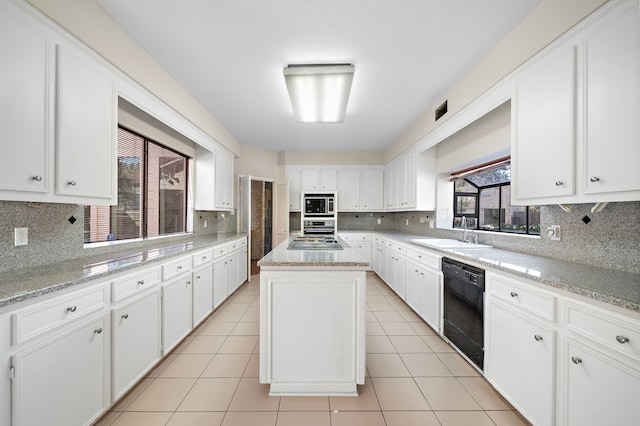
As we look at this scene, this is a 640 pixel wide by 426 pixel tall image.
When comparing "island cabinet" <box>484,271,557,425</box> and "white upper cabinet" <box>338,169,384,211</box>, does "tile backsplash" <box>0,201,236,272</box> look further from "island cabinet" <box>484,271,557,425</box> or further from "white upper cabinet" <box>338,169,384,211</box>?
"white upper cabinet" <box>338,169,384,211</box>

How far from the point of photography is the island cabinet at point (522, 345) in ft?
4.52

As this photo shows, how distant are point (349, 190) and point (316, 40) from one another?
3699 mm

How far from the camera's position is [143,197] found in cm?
298

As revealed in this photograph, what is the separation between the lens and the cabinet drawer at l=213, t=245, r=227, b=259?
10.8ft

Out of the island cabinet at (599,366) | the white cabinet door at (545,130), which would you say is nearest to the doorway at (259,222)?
the white cabinet door at (545,130)

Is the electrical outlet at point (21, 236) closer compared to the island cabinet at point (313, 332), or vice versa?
the electrical outlet at point (21, 236)

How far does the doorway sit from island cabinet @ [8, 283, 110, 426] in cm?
363

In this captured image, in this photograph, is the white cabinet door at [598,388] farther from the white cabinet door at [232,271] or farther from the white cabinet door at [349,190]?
the white cabinet door at [349,190]

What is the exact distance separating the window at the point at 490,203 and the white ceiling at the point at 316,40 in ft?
3.68

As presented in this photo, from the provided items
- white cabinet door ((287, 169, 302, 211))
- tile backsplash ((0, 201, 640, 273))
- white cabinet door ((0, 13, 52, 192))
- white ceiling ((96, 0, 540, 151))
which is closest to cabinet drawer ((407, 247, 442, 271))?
tile backsplash ((0, 201, 640, 273))

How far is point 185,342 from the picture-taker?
256 centimetres

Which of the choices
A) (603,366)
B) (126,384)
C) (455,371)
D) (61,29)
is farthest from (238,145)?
(603,366)

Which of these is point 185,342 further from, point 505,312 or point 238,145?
point 238,145

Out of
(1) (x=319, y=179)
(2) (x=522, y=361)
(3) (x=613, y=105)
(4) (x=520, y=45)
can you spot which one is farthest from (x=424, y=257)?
(1) (x=319, y=179)
